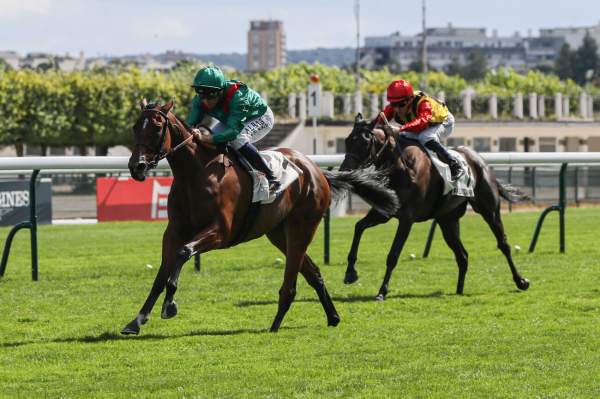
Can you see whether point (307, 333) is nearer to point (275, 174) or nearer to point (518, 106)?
point (275, 174)

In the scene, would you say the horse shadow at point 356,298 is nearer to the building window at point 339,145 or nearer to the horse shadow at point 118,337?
the horse shadow at point 118,337

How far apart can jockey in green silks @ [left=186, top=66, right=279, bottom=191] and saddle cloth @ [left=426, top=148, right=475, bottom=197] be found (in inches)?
105

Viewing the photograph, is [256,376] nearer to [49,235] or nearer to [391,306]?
[391,306]

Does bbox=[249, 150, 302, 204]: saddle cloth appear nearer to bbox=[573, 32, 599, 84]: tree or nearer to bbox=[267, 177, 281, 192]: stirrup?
bbox=[267, 177, 281, 192]: stirrup

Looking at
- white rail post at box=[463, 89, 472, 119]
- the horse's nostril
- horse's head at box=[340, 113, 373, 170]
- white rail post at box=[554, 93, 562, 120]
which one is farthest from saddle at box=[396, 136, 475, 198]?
white rail post at box=[554, 93, 562, 120]

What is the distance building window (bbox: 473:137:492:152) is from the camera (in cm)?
5303

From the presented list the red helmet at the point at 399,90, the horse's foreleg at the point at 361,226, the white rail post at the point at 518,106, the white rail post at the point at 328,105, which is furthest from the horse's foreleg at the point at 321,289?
the white rail post at the point at 518,106

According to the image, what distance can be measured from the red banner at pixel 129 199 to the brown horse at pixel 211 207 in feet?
44.3

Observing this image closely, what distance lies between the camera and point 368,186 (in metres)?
10.2

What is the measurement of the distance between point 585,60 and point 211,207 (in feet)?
605

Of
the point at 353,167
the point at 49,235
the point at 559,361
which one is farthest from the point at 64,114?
the point at 559,361

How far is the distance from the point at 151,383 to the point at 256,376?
0.57 meters

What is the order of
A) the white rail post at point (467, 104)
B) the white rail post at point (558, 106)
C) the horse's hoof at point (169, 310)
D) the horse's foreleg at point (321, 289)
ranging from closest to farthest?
1. the horse's hoof at point (169, 310)
2. the horse's foreleg at point (321, 289)
3. the white rail post at point (467, 104)
4. the white rail post at point (558, 106)

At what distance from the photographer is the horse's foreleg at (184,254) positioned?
823 centimetres
